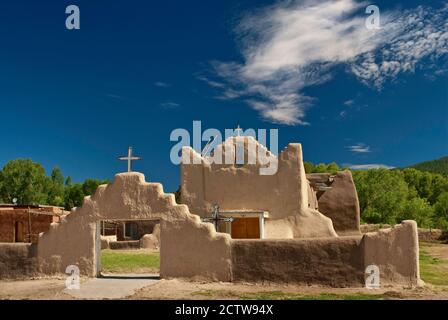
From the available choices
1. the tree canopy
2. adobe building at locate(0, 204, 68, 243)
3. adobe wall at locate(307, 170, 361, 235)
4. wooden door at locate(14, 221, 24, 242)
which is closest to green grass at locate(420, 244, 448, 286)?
adobe wall at locate(307, 170, 361, 235)

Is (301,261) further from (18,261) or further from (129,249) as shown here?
(129,249)

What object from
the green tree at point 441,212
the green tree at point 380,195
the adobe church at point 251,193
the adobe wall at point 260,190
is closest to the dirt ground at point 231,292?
the adobe church at point 251,193

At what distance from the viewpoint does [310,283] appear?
608 inches

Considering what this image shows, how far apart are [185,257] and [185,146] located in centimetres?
793

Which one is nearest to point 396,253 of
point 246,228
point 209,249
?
point 209,249

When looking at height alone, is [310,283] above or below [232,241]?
below

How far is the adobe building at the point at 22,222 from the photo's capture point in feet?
112

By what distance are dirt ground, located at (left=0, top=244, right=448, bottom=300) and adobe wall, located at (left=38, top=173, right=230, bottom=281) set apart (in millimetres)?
1008

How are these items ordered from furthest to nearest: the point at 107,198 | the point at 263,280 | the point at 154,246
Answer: the point at 154,246
the point at 107,198
the point at 263,280

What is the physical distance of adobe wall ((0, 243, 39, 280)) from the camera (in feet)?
57.7

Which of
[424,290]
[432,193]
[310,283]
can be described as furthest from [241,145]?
[432,193]

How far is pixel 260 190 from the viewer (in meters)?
22.9
